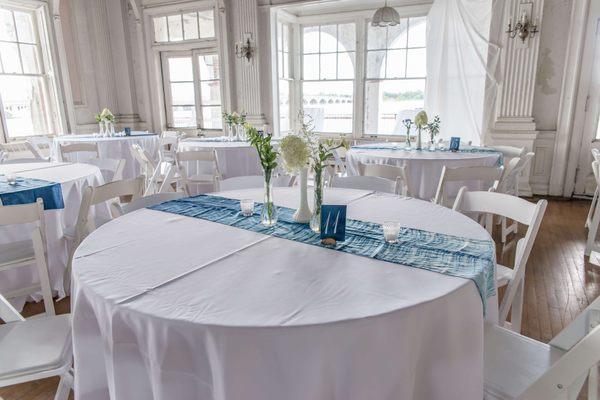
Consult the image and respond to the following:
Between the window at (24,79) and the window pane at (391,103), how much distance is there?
5585 mm

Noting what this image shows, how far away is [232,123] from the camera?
16.8 ft

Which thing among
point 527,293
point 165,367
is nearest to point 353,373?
point 165,367

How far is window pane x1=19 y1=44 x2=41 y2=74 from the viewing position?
644 centimetres

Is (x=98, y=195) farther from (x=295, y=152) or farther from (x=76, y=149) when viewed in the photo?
(x=76, y=149)

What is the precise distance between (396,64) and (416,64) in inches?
13.2

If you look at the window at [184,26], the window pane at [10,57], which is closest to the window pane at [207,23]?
the window at [184,26]

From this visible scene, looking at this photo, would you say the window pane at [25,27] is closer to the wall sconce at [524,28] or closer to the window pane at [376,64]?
the window pane at [376,64]

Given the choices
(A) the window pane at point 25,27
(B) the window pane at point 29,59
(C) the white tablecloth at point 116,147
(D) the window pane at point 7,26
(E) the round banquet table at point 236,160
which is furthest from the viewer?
(B) the window pane at point 29,59

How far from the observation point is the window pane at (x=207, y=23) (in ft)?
23.2

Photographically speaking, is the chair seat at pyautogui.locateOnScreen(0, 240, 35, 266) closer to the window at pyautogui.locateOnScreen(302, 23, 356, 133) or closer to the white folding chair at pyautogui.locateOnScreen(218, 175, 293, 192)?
the white folding chair at pyautogui.locateOnScreen(218, 175, 293, 192)

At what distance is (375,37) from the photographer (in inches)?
265

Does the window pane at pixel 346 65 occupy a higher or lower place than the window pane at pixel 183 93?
higher

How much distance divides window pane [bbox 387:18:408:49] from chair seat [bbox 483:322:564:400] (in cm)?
609

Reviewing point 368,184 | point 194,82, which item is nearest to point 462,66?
point 368,184
